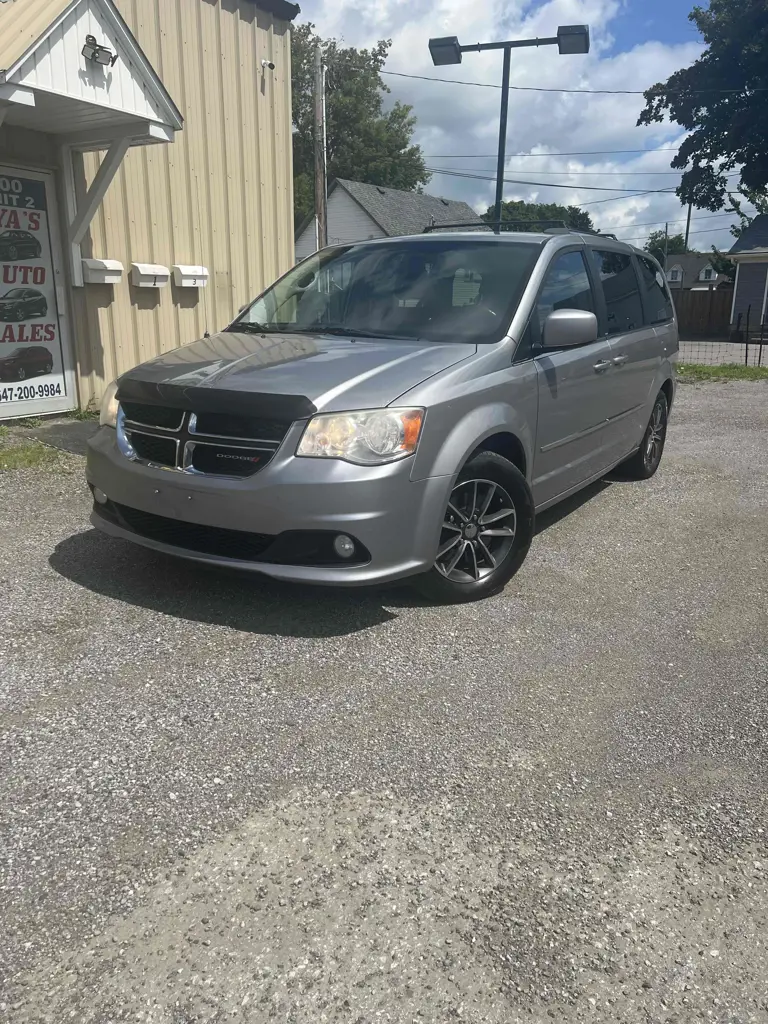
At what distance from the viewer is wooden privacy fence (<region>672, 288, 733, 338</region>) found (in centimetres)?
3457

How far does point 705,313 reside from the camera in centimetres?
3528

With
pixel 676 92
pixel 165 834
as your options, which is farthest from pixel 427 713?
pixel 676 92

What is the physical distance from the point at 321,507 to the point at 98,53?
5366 millimetres

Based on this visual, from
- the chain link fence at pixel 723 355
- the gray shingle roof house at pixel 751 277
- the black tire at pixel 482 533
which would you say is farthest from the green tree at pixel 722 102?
the black tire at pixel 482 533

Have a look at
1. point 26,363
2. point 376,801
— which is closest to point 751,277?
point 26,363

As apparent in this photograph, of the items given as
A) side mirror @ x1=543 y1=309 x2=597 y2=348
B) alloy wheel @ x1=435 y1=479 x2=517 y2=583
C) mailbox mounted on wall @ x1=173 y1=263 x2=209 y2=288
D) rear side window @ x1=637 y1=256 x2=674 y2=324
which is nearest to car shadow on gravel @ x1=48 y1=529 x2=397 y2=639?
alloy wheel @ x1=435 y1=479 x2=517 y2=583

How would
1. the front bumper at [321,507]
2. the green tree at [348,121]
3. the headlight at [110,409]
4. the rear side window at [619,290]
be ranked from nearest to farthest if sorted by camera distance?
the front bumper at [321,507]
the headlight at [110,409]
the rear side window at [619,290]
the green tree at [348,121]

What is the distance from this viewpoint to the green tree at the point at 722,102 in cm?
3147

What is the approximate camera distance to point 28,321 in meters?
7.98

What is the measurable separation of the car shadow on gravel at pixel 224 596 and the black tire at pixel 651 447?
3425 mm

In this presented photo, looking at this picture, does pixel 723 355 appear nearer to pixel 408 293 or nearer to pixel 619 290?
pixel 619 290

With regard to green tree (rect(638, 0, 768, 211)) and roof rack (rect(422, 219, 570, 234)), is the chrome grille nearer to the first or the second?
roof rack (rect(422, 219, 570, 234))

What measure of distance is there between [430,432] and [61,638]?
71.3 inches

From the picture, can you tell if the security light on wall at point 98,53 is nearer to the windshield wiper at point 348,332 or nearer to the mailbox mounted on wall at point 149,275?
the mailbox mounted on wall at point 149,275
